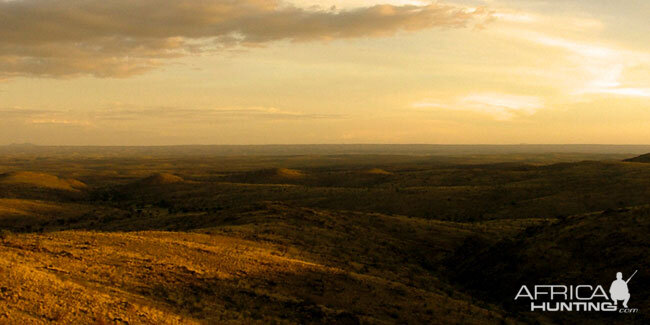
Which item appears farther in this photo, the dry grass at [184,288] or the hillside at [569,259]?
the hillside at [569,259]

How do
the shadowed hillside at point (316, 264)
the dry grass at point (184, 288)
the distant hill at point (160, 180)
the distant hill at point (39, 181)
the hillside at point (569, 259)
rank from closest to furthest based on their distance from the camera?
the dry grass at point (184, 288) → the shadowed hillside at point (316, 264) → the hillside at point (569, 259) → the distant hill at point (39, 181) → the distant hill at point (160, 180)

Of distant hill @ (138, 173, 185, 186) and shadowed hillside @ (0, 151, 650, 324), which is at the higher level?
shadowed hillside @ (0, 151, 650, 324)

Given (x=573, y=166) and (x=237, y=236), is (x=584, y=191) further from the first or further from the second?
(x=237, y=236)

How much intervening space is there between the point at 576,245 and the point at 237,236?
2069 centimetres

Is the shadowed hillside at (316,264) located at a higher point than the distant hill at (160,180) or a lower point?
higher

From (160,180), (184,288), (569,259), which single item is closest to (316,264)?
(184,288)

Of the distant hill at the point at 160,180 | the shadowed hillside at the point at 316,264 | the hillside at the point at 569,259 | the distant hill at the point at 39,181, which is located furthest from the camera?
the distant hill at the point at 160,180

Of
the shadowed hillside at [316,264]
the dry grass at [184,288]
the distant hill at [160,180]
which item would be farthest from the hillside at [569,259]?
the distant hill at [160,180]

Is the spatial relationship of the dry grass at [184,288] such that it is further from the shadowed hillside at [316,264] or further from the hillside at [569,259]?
the hillside at [569,259]

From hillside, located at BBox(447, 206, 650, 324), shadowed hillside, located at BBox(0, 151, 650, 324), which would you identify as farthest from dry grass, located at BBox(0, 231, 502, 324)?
hillside, located at BBox(447, 206, 650, 324)

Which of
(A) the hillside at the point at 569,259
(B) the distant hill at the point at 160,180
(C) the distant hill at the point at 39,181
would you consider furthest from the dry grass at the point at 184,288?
(C) the distant hill at the point at 39,181

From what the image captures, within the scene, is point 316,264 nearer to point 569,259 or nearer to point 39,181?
point 569,259

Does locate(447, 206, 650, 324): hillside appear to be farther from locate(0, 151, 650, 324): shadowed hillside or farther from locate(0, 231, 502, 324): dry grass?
locate(0, 231, 502, 324): dry grass

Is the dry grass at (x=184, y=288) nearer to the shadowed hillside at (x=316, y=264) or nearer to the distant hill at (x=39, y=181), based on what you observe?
the shadowed hillside at (x=316, y=264)
